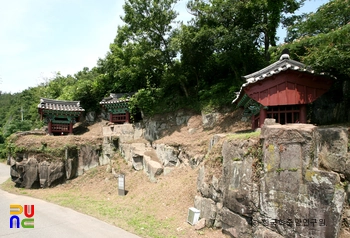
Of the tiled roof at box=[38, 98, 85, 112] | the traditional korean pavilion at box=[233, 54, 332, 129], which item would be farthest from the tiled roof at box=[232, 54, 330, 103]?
the tiled roof at box=[38, 98, 85, 112]

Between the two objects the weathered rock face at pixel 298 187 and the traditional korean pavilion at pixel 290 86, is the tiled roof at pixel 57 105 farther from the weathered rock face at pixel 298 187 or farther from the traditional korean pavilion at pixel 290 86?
the weathered rock face at pixel 298 187

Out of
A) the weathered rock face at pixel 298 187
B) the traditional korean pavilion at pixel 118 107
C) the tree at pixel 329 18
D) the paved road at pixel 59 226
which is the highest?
the tree at pixel 329 18

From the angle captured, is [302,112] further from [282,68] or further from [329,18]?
[329,18]

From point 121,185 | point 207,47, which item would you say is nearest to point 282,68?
point 207,47

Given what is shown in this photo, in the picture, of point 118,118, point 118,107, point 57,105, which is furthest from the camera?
point 118,118

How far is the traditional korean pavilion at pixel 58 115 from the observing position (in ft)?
69.1

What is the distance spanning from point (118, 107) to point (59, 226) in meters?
12.7

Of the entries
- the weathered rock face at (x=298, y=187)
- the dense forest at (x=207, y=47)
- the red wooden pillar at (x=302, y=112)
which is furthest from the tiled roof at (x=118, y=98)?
the weathered rock face at (x=298, y=187)

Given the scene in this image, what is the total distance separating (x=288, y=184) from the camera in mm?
6902

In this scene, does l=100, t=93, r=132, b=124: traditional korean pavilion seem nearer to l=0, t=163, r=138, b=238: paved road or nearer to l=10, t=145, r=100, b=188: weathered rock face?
l=10, t=145, r=100, b=188: weathered rock face

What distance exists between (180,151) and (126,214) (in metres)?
5.17

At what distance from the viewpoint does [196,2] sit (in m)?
16.9

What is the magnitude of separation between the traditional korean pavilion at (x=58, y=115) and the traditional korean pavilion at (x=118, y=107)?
9.93 ft

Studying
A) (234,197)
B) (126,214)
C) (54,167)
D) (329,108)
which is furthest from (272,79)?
(54,167)
